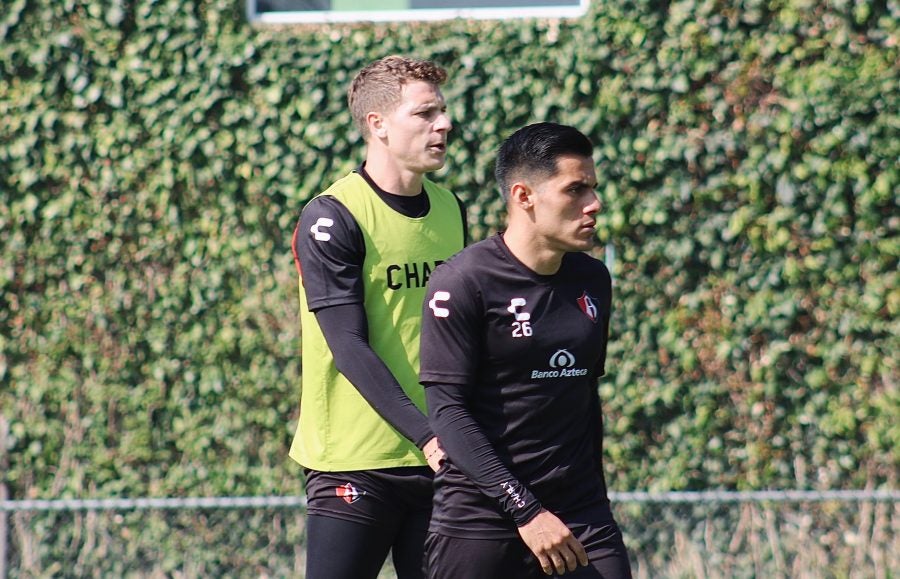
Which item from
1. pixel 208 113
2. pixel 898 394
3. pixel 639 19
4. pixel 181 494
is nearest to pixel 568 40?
pixel 639 19

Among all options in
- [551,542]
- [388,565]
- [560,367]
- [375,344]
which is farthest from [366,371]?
[388,565]

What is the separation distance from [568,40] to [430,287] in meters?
3.16

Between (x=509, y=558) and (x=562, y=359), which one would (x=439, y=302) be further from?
(x=509, y=558)

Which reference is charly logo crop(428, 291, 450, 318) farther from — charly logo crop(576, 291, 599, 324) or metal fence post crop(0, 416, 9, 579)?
metal fence post crop(0, 416, 9, 579)

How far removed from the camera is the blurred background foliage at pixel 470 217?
5.94 metres

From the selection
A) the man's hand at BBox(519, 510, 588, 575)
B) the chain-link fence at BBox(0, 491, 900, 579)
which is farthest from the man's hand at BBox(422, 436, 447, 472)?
the chain-link fence at BBox(0, 491, 900, 579)

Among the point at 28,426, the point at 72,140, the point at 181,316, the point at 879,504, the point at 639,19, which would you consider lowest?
the point at 879,504

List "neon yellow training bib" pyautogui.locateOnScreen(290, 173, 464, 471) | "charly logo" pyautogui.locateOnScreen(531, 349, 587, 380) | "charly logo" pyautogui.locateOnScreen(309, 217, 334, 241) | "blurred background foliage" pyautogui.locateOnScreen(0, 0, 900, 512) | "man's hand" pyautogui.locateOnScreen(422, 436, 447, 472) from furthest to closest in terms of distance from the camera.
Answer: "blurred background foliage" pyautogui.locateOnScreen(0, 0, 900, 512) → "neon yellow training bib" pyautogui.locateOnScreen(290, 173, 464, 471) → "charly logo" pyautogui.locateOnScreen(309, 217, 334, 241) → "man's hand" pyautogui.locateOnScreen(422, 436, 447, 472) → "charly logo" pyautogui.locateOnScreen(531, 349, 587, 380)

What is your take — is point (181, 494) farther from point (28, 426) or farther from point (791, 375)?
point (791, 375)

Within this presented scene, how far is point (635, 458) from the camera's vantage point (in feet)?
20.3

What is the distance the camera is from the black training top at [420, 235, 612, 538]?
3.16 meters

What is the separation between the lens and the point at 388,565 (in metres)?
6.24

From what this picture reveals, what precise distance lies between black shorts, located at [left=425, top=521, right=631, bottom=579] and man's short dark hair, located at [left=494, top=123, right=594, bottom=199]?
894mm

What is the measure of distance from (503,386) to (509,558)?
0.43m
